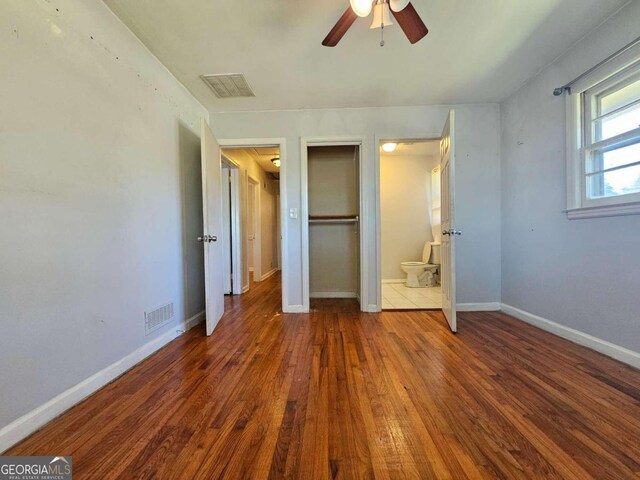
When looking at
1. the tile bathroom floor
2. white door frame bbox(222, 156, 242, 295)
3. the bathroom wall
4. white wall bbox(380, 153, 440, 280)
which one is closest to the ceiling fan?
the bathroom wall

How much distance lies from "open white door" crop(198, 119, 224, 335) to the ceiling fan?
144 centimetres

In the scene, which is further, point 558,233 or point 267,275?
point 267,275

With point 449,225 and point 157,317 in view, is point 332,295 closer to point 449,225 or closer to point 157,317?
point 449,225

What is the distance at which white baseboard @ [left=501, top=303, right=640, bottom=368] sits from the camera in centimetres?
182

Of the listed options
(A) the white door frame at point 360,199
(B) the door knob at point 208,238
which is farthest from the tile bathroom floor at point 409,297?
(B) the door knob at point 208,238

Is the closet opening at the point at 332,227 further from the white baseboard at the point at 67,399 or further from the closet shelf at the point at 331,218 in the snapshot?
the white baseboard at the point at 67,399

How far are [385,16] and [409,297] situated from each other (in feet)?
10.8

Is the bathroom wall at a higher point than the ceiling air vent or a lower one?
lower

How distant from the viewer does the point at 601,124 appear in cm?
210

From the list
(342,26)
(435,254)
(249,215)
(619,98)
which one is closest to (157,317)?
(342,26)

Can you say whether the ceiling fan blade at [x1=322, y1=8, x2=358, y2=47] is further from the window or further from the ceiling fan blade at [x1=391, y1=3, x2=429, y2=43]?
the window

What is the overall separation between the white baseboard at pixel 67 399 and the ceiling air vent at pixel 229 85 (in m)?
2.31

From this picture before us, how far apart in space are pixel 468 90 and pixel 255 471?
347cm

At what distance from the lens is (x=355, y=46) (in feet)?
7.07
